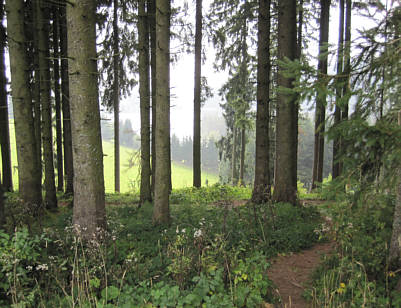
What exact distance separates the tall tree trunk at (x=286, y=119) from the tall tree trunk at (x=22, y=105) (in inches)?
272

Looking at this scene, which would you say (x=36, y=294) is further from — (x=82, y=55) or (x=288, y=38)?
(x=288, y=38)

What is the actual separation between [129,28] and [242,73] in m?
7.26

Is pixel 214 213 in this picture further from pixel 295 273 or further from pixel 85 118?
pixel 85 118

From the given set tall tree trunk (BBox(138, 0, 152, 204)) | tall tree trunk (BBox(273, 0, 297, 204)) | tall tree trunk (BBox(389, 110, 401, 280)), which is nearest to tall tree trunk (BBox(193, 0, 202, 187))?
tall tree trunk (BBox(138, 0, 152, 204))

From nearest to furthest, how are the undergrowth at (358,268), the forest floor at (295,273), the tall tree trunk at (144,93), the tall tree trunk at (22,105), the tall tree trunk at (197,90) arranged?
the undergrowth at (358,268)
the forest floor at (295,273)
the tall tree trunk at (22,105)
the tall tree trunk at (144,93)
the tall tree trunk at (197,90)

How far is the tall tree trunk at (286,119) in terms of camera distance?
308 inches

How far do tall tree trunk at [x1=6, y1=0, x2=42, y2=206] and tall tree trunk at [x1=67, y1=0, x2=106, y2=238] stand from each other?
288 centimetres

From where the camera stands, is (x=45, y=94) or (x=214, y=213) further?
(x=45, y=94)

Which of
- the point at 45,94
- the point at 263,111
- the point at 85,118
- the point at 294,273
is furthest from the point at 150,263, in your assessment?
the point at 45,94

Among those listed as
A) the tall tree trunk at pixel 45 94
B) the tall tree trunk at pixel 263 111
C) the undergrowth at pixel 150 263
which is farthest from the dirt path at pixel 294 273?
the tall tree trunk at pixel 45 94

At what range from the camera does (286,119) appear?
7.99 m

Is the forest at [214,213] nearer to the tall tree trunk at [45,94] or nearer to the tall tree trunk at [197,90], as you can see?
the tall tree trunk at [45,94]

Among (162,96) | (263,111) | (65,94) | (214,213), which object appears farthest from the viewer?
(65,94)

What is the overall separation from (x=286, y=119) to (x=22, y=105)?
7284 mm
